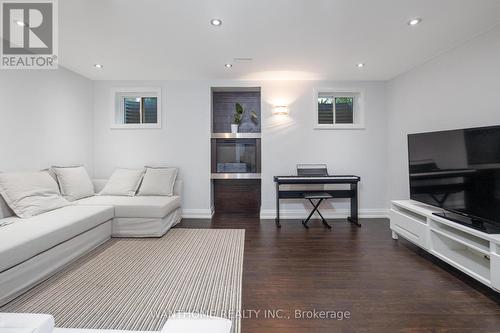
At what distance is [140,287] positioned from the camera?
206cm

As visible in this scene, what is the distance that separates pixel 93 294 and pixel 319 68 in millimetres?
4009

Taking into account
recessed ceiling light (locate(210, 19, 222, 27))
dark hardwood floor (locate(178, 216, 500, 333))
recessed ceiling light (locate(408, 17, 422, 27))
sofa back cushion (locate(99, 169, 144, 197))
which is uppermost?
recessed ceiling light (locate(210, 19, 222, 27))

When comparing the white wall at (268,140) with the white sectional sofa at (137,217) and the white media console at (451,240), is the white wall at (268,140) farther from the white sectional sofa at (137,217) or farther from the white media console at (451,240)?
the white media console at (451,240)

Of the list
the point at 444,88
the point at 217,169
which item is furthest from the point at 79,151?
the point at 444,88

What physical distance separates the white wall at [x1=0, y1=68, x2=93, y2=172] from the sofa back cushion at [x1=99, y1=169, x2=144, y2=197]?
75cm

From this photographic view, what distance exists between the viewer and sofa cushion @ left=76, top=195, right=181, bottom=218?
3217 millimetres

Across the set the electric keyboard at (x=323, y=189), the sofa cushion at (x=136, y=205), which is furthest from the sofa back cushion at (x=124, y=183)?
the electric keyboard at (x=323, y=189)

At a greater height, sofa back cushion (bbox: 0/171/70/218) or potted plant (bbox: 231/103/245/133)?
potted plant (bbox: 231/103/245/133)

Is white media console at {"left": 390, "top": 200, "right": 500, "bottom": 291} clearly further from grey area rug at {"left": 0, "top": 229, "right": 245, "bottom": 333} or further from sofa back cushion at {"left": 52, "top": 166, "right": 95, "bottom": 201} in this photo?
sofa back cushion at {"left": 52, "top": 166, "right": 95, "bottom": 201}

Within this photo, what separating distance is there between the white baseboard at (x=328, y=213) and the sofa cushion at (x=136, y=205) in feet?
5.87

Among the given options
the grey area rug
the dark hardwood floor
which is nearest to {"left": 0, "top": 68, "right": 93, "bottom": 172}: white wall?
the grey area rug

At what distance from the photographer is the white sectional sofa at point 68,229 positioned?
1.88m

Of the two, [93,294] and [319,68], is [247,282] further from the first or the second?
[319,68]

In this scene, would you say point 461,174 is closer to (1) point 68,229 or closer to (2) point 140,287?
(2) point 140,287
